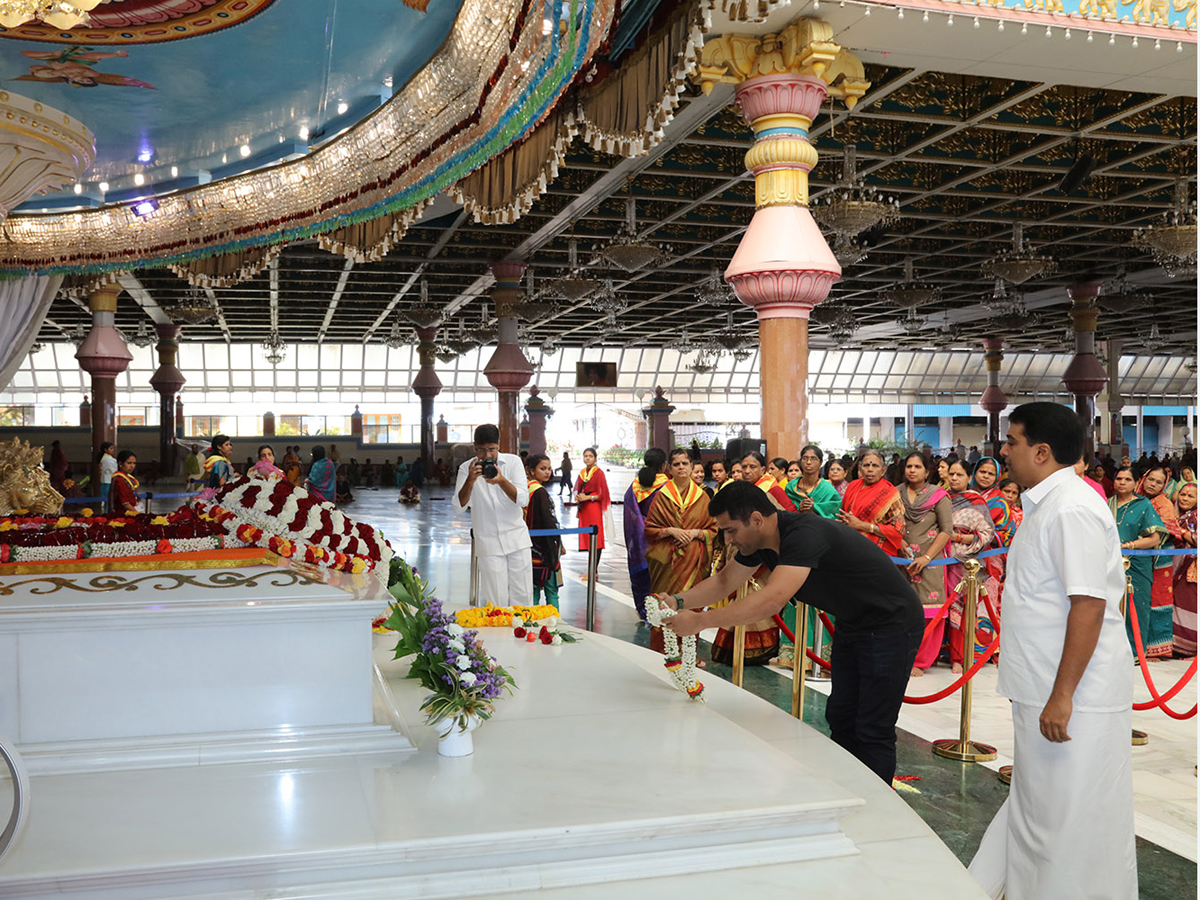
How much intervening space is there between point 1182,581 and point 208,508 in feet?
19.3

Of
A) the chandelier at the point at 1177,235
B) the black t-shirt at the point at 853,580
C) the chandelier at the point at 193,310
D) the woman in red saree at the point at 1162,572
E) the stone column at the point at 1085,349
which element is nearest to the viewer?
the black t-shirt at the point at 853,580

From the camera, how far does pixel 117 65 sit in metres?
4.82

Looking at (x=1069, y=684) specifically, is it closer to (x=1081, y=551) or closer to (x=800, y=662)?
(x=1081, y=551)

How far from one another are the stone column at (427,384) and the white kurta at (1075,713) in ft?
63.8

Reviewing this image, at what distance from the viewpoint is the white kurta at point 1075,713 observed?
2.34m

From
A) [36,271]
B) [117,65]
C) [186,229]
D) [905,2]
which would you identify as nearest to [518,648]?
[117,65]

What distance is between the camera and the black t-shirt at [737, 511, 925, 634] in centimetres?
298

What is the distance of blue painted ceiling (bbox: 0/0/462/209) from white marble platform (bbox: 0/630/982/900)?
10.3 feet

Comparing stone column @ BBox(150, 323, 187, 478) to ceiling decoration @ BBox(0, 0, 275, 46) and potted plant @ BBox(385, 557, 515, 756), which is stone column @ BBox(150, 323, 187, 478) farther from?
potted plant @ BBox(385, 557, 515, 756)

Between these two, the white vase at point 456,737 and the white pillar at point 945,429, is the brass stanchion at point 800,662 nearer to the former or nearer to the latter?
the white vase at point 456,737

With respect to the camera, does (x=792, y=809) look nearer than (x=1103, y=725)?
No

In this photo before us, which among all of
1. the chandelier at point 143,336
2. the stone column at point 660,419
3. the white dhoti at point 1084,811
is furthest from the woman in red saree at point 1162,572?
the chandelier at point 143,336

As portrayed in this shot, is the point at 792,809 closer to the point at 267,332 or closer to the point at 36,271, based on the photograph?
the point at 36,271

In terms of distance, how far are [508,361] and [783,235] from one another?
883cm
